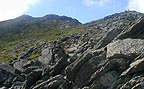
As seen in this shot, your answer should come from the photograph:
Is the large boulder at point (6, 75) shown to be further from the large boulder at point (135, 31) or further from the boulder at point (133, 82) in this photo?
the boulder at point (133, 82)

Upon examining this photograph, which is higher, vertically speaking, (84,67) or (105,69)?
(105,69)

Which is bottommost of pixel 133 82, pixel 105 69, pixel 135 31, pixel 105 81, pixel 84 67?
pixel 105 81

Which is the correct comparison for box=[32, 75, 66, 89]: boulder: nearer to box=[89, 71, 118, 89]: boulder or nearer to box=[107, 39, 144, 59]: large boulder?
box=[89, 71, 118, 89]: boulder

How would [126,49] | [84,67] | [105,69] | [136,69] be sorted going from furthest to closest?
[84,67]
[126,49]
[105,69]
[136,69]

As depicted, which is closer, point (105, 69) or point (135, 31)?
point (105, 69)

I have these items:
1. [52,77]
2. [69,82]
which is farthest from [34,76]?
[69,82]

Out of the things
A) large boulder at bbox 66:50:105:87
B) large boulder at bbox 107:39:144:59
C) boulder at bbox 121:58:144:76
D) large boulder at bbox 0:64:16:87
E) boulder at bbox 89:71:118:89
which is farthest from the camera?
large boulder at bbox 0:64:16:87

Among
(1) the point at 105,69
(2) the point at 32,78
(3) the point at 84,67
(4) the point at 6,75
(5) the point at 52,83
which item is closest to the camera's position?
(1) the point at 105,69

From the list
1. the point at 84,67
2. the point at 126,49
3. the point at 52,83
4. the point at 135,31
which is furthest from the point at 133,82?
the point at 135,31

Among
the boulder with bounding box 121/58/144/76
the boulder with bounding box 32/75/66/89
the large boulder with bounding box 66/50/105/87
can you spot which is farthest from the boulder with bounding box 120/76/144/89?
the boulder with bounding box 32/75/66/89

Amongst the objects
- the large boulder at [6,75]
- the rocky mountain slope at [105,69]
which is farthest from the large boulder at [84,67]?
the large boulder at [6,75]

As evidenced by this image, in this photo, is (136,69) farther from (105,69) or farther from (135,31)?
(135,31)

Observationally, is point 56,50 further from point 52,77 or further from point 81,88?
point 81,88

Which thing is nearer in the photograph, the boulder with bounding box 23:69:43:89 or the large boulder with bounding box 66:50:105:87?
the large boulder with bounding box 66:50:105:87
